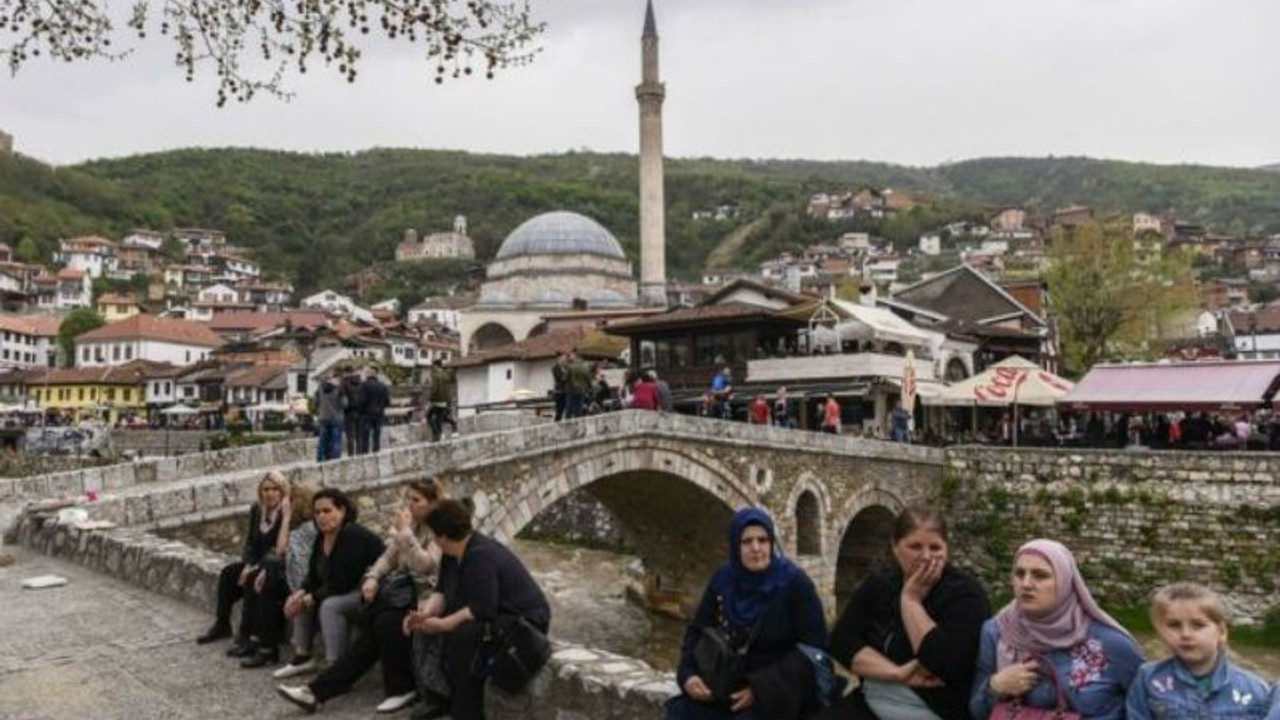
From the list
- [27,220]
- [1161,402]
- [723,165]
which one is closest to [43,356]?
[27,220]

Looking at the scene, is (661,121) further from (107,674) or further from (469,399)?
(107,674)

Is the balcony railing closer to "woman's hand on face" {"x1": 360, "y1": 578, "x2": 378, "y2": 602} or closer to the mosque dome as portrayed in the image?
"woman's hand on face" {"x1": 360, "y1": 578, "x2": 378, "y2": 602}

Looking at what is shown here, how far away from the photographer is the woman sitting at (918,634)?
3.56m

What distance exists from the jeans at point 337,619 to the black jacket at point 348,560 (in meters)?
0.07

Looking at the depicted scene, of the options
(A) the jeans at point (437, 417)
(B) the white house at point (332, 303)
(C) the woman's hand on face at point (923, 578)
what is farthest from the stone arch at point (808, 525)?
(B) the white house at point (332, 303)

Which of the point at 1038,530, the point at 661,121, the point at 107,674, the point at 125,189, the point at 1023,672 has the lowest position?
the point at 1038,530

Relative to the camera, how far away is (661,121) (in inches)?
1622

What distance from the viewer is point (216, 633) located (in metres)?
6.86

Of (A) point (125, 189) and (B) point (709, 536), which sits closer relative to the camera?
(B) point (709, 536)

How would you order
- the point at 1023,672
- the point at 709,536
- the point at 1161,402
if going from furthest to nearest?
1. the point at 1161,402
2. the point at 709,536
3. the point at 1023,672

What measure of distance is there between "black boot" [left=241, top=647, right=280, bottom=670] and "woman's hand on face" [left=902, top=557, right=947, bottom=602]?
4.27 metres

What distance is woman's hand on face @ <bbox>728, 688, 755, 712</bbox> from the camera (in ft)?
13.0

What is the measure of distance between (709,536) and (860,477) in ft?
11.4

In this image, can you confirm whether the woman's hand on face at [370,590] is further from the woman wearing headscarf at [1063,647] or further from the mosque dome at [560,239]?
the mosque dome at [560,239]
